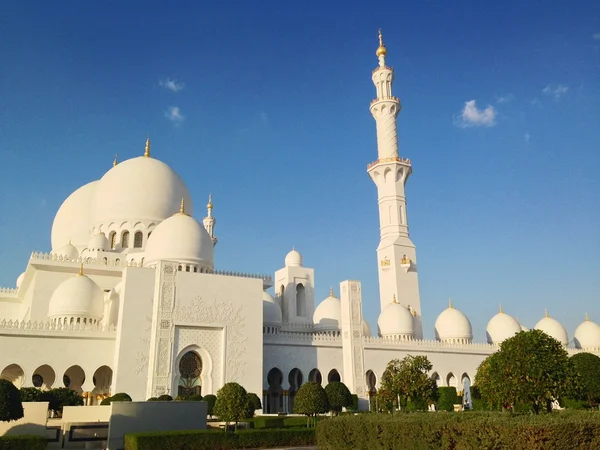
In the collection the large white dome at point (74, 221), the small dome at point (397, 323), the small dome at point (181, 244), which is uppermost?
the large white dome at point (74, 221)

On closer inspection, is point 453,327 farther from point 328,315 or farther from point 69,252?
point 69,252

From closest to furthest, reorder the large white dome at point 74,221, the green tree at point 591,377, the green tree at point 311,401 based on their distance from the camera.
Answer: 1. the green tree at point 311,401
2. the green tree at point 591,377
3. the large white dome at point 74,221

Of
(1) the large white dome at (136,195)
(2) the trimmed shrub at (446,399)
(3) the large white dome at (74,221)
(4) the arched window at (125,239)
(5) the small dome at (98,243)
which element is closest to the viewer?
(2) the trimmed shrub at (446,399)

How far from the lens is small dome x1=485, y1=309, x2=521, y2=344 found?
106 ft

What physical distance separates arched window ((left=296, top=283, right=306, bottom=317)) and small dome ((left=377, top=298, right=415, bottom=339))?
406cm

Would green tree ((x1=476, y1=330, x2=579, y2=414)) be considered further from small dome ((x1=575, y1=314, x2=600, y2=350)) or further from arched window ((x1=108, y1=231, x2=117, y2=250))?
small dome ((x1=575, y1=314, x2=600, y2=350))

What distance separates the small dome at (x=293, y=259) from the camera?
101 ft

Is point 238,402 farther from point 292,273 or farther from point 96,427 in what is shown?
point 292,273

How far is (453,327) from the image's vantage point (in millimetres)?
30906

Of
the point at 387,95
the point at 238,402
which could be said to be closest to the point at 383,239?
the point at 387,95

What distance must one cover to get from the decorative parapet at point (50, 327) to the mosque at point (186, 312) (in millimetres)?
44

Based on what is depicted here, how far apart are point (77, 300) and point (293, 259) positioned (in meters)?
12.2

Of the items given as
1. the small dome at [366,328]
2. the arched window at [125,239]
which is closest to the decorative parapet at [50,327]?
the arched window at [125,239]

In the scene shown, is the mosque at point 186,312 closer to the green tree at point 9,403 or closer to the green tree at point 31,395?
the green tree at point 31,395
